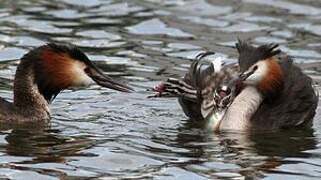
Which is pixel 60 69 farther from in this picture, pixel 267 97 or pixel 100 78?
pixel 267 97

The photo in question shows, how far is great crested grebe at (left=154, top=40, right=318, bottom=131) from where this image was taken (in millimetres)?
11508

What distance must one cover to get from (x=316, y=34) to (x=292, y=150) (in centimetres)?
607

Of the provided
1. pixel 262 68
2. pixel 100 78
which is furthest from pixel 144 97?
pixel 262 68

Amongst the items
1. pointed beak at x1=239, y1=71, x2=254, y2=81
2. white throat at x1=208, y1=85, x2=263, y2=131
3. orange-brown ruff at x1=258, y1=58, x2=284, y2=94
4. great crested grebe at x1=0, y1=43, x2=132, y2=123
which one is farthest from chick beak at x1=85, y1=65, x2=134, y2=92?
orange-brown ruff at x1=258, y1=58, x2=284, y2=94

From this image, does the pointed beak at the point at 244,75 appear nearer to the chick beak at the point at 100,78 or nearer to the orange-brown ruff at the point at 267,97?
the orange-brown ruff at the point at 267,97

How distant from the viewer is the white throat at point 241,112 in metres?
11.5

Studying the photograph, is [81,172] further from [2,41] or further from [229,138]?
[2,41]

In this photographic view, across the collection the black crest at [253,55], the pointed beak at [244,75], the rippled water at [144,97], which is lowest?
the rippled water at [144,97]

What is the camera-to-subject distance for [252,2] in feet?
59.4

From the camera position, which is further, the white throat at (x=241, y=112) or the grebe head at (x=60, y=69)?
the white throat at (x=241, y=112)

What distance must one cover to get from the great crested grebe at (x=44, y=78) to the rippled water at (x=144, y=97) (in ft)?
0.75

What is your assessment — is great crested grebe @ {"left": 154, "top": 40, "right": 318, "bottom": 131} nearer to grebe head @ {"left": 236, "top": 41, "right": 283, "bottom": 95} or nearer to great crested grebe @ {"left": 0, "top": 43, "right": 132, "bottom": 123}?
grebe head @ {"left": 236, "top": 41, "right": 283, "bottom": 95}

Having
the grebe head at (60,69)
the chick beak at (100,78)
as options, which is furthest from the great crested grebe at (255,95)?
the grebe head at (60,69)

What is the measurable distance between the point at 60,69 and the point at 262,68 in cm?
189
